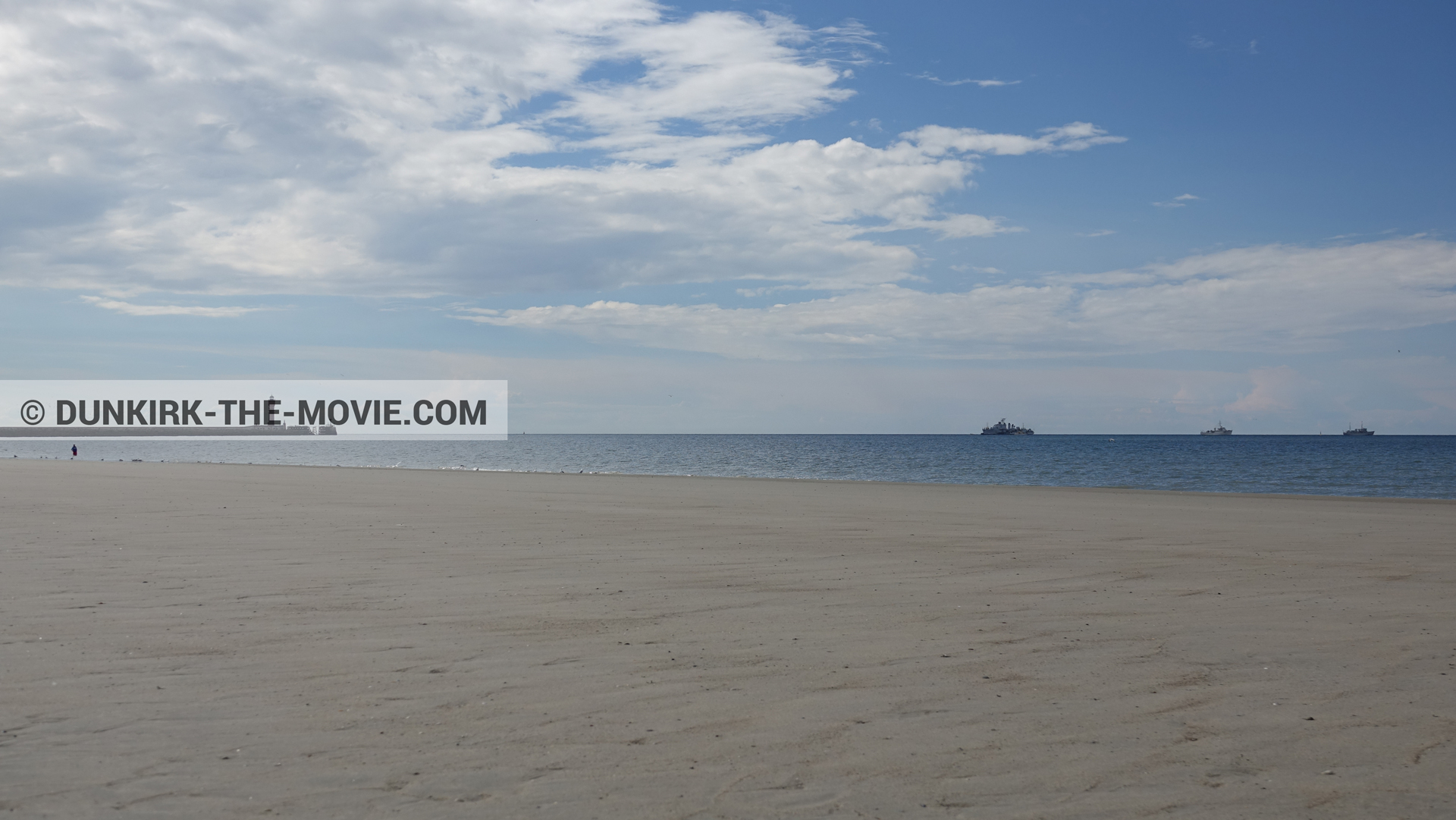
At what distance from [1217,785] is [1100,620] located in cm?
397

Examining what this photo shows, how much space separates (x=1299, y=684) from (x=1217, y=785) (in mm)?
2295

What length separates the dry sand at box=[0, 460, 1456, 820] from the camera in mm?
4320

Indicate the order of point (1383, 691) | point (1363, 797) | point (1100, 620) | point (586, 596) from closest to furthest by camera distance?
point (1363, 797) < point (1383, 691) < point (1100, 620) < point (586, 596)

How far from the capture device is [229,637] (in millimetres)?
7145

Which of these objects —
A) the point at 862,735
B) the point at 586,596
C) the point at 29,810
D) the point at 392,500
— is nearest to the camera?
the point at 29,810

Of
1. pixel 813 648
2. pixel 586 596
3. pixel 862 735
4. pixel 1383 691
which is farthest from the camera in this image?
pixel 586 596

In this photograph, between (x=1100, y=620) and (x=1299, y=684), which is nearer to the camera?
(x=1299, y=684)

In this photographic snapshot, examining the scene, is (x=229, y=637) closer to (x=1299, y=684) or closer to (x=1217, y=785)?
(x=1217, y=785)

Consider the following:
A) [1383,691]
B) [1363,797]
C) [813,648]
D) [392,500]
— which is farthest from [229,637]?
[392,500]

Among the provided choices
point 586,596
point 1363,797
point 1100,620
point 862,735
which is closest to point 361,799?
point 862,735

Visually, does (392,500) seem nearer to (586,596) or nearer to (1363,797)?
(586,596)

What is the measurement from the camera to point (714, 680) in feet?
20.1

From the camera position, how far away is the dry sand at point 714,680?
4.32m

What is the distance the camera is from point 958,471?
6000 cm
